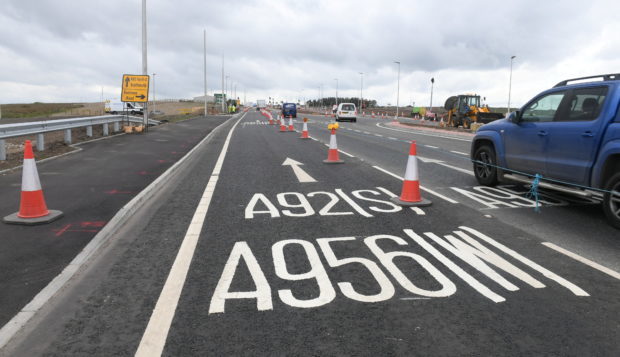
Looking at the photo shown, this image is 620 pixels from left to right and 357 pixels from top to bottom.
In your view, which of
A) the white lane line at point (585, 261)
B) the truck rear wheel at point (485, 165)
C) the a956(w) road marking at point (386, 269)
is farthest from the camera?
the truck rear wheel at point (485, 165)

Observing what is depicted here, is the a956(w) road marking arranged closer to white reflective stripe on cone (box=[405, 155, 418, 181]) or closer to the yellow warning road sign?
white reflective stripe on cone (box=[405, 155, 418, 181])

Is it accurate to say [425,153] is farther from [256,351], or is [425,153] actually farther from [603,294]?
[256,351]

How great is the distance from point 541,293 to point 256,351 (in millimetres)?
2504

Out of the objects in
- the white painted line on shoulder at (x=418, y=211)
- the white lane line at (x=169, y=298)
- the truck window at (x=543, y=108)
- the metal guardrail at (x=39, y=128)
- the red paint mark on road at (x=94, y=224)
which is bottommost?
the white lane line at (x=169, y=298)

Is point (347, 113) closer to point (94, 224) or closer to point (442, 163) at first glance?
point (442, 163)

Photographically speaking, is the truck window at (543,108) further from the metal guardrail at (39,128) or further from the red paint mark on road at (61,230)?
the metal guardrail at (39,128)

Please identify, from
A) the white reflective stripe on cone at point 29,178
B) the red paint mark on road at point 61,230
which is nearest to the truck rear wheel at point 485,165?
the red paint mark on road at point 61,230

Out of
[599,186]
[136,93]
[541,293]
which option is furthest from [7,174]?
[136,93]

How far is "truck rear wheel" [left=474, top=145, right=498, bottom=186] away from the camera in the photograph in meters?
8.90

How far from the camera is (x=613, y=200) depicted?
6027 mm

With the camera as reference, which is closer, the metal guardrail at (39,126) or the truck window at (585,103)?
the truck window at (585,103)

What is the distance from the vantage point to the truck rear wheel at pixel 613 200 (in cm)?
593

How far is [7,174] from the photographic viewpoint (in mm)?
9898

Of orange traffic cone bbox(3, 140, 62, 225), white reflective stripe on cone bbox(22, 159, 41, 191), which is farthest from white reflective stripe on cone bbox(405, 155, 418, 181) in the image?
white reflective stripe on cone bbox(22, 159, 41, 191)
